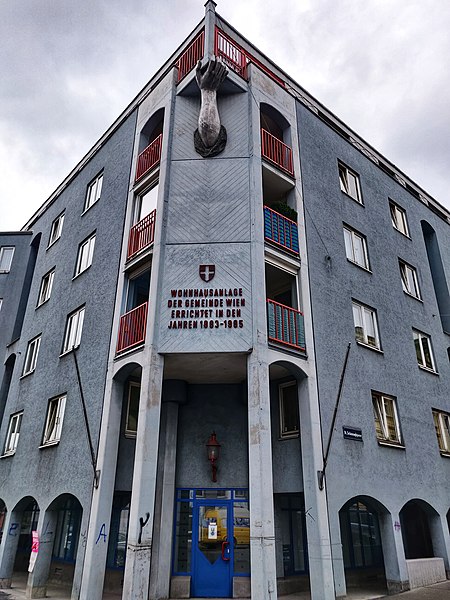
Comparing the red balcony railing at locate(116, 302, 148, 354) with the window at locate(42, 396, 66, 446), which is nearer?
the red balcony railing at locate(116, 302, 148, 354)

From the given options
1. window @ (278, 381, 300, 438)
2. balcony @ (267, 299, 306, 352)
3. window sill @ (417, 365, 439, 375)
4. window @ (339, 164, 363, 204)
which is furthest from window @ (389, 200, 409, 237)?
window @ (278, 381, 300, 438)

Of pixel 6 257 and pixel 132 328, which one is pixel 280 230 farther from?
pixel 6 257

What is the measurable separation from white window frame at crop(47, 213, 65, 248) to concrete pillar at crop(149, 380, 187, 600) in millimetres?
11382

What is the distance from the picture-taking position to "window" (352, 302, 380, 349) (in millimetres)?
15314

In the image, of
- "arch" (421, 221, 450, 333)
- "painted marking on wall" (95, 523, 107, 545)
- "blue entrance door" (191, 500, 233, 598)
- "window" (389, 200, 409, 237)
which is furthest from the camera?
"arch" (421, 221, 450, 333)

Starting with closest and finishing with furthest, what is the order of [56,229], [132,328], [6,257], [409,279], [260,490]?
[260,490]
[132,328]
[409,279]
[56,229]
[6,257]

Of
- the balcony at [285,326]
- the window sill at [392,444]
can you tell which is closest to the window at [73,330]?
the balcony at [285,326]

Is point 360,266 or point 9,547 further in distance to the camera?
point 360,266

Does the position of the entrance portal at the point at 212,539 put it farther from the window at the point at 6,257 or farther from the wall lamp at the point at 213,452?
the window at the point at 6,257

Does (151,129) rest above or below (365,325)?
above

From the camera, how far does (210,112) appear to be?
1426 cm

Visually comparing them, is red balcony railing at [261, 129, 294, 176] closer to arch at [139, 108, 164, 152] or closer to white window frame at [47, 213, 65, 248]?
arch at [139, 108, 164, 152]

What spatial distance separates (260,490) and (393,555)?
18.1 feet

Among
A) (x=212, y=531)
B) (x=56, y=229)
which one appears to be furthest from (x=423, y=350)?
(x=56, y=229)
